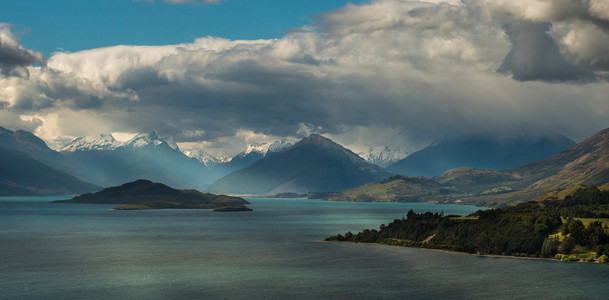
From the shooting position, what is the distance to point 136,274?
531ft

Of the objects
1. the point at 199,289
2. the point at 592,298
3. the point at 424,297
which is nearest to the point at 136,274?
the point at 199,289

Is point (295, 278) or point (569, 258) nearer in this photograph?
point (295, 278)

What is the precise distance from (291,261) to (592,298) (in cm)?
8866

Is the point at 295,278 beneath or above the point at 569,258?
beneath

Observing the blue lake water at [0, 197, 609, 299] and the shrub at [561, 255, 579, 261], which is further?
the shrub at [561, 255, 579, 261]

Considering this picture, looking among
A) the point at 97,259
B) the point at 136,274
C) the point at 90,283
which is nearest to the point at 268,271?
the point at 136,274

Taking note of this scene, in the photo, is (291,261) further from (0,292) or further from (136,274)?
(0,292)

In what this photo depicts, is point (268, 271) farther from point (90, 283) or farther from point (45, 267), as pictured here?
point (45, 267)

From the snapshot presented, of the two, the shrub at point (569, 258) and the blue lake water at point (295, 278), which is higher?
the shrub at point (569, 258)

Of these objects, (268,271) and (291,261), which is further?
(291,261)

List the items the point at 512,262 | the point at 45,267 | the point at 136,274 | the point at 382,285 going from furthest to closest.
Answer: the point at 512,262 → the point at 45,267 → the point at 136,274 → the point at 382,285

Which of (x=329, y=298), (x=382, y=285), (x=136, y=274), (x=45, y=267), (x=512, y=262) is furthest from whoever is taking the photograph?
(x=512, y=262)

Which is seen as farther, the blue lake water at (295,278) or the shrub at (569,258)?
the shrub at (569,258)

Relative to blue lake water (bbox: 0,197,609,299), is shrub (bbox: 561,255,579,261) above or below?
above
